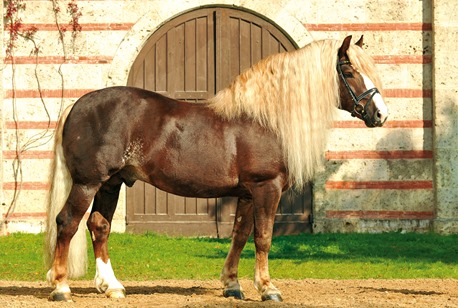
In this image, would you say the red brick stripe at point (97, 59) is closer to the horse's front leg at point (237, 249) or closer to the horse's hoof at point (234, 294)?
the horse's front leg at point (237, 249)

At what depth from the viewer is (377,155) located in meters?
15.7

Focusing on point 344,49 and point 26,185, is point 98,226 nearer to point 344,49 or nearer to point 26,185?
point 344,49

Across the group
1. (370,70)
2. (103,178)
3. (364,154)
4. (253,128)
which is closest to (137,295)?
(103,178)

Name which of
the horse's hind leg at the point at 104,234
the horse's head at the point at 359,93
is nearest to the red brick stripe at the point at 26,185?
the horse's hind leg at the point at 104,234

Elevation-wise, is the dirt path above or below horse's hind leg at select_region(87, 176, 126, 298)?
below

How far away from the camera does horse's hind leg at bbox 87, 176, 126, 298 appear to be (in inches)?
356

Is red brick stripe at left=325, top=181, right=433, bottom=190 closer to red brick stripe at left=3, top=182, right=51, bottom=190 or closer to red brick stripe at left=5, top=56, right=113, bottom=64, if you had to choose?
red brick stripe at left=5, top=56, right=113, bottom=64

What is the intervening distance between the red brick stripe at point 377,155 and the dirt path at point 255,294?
5.03 metres

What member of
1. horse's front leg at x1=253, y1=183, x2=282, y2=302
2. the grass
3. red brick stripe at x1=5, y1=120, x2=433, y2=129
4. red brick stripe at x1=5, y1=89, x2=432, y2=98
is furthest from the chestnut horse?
red brick stripe at x1=5, y1=89, x2=432, y2=98

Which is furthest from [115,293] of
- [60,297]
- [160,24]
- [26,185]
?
[160,24]

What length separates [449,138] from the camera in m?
15.5

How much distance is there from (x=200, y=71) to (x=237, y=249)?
23.1 feet

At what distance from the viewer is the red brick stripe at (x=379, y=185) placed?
15680 millimetres

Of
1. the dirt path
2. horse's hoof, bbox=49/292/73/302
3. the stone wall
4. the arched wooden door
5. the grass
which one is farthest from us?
the arched wooden door
